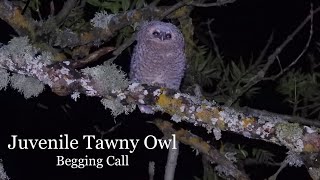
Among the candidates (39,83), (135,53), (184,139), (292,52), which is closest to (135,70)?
(135,53)

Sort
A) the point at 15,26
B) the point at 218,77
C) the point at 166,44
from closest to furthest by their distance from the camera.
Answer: the point at 15,26
the point at 166,44
the point at 218,77

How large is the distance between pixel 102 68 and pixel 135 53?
3.06 ft

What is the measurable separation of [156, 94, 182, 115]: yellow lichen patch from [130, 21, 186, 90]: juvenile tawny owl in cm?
81

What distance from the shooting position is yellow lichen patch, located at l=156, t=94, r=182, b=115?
4.33ft

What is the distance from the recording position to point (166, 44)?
217 cm

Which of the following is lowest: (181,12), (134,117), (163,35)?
(134,117)

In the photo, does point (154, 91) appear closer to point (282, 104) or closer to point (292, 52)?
point (282, 104)

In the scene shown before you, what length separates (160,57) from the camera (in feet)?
7.21

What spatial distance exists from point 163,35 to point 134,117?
50 cm

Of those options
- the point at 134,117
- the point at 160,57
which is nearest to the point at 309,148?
the point at 160,57

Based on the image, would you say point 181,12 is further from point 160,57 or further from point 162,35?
point 160,57

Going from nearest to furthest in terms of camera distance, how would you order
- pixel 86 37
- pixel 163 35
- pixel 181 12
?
1. pixel 86 37
2. pixel 181 12
3. pixel 163 35

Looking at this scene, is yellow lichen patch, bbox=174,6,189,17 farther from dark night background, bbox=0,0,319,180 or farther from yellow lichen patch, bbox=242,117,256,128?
yellow lichen patch, bbox=242,117,256,128

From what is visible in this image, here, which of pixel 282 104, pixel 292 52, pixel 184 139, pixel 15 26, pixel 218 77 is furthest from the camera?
pixel 292 52
